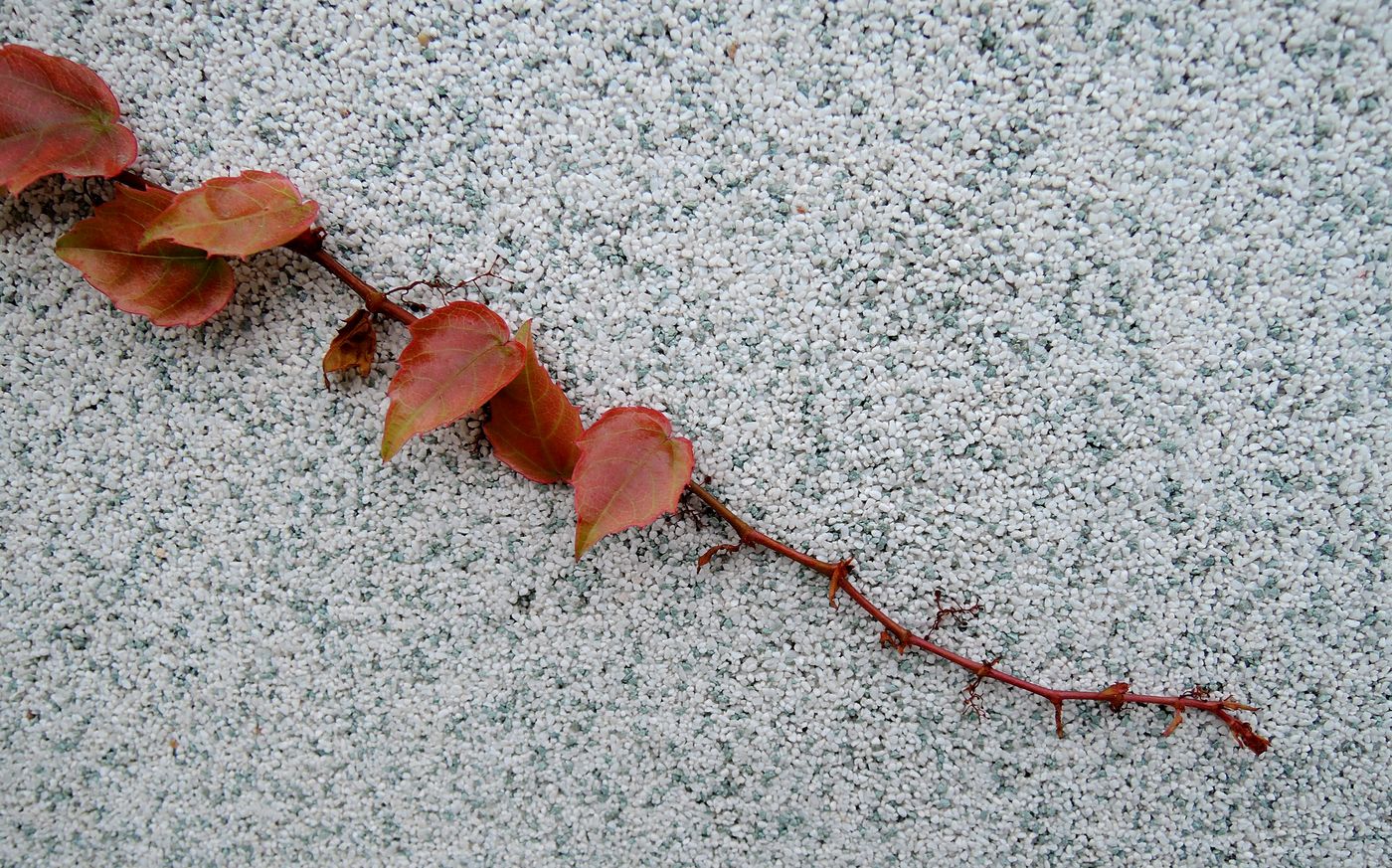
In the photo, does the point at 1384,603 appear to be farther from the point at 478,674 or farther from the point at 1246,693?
the point at 478,674

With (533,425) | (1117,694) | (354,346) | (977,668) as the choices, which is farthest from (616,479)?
(1117,694)

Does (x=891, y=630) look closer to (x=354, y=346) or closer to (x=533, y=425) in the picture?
(x=533, y=425)

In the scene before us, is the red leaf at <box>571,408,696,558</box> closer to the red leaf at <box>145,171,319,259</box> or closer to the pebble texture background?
the pebble texture background

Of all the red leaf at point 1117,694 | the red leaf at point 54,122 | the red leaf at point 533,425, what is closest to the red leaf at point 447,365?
the red leaf at point 533,425

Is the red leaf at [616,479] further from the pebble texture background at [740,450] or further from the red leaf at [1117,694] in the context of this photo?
the red leaf at [1117,694]

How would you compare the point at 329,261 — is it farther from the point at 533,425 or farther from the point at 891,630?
the point at 891,630

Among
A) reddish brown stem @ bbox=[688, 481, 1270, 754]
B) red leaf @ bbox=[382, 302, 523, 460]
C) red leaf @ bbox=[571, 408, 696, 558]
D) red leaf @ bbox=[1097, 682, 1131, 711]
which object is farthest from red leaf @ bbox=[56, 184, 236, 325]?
red leaf @ bbox=[1097, 682, 1131, 711]
